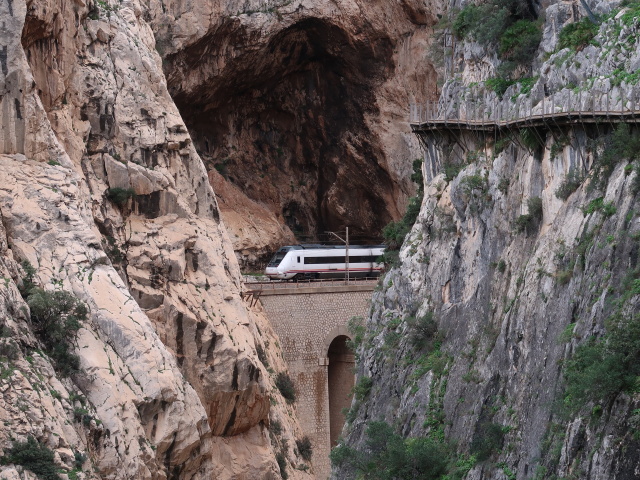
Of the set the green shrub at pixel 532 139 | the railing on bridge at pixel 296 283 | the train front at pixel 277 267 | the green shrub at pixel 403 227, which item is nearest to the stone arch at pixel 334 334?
the railing on bridge at pixel 296 283

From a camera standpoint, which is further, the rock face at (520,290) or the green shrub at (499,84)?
the green shrub at (499,84)

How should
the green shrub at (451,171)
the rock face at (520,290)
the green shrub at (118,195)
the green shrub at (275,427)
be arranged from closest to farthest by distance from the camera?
the rock face at (520,290) < the green shrub at (451,171) < the green shrub at (118,195) < the green shrub at (275,427)

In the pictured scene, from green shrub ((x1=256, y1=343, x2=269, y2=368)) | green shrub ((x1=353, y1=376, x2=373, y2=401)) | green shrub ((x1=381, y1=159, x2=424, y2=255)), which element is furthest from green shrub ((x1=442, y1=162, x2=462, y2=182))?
green shrub ((x1=256, y1=343, x2=269, y2=368))

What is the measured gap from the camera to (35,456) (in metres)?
28.8

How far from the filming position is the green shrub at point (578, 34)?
99.8 ft

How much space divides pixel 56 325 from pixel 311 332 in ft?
63.3

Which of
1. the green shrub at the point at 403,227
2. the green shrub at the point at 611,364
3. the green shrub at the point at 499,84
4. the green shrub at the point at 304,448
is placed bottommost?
the green shrub at the point at 304,448

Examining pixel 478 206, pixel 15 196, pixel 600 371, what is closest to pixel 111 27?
pixel 15 196

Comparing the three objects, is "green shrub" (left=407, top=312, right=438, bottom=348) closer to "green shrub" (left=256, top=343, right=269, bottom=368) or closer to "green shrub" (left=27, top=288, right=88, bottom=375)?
"green shrub" (left=27, top=288, right=88, bottom=375)

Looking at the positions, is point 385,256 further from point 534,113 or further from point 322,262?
point 534,113

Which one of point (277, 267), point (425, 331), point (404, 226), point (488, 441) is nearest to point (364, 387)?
point (425, 331)

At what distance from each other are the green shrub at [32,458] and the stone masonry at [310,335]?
21.5 m

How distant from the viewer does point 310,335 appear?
1976 inches

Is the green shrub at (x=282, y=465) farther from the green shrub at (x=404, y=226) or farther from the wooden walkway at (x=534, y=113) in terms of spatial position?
the wooden walkway at (x=534, y=113)
